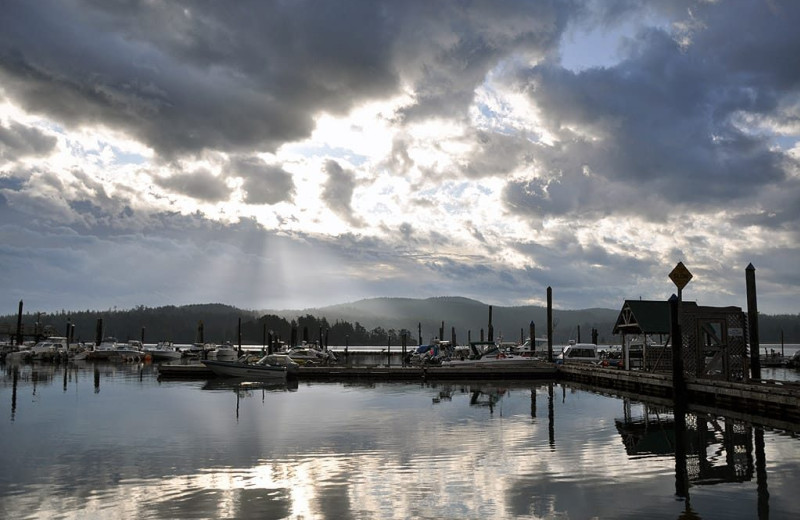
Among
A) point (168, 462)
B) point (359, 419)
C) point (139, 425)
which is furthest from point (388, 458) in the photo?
point (139, 425)

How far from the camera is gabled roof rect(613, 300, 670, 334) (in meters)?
39.7

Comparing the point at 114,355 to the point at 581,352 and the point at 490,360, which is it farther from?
the point at 581,352

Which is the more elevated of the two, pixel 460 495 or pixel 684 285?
pixel 684 285

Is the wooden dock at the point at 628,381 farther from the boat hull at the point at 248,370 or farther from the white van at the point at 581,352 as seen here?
the white van at the point at 581,352

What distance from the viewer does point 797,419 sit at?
24.3 metres

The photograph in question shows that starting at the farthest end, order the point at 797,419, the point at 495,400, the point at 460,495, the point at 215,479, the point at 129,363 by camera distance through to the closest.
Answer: the point at 129,363, the point at 495,400, the point at 797,419, the point at 215,479, the point at 460,495

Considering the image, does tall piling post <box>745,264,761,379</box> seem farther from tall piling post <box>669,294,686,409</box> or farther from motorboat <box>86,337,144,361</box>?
motorboat <box>86,337,144,361</box>

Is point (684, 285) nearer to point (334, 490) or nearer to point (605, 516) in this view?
point (605, 516)

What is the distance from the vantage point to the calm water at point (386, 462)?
42.8 feet

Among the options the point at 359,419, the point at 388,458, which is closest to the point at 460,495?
the point at 388,458

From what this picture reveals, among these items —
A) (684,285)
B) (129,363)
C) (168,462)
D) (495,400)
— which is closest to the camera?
(168,462)

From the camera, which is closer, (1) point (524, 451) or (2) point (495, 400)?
(1) point (524, 451)

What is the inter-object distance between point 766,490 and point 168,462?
15.9m

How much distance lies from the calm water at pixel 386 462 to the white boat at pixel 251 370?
18.6m
